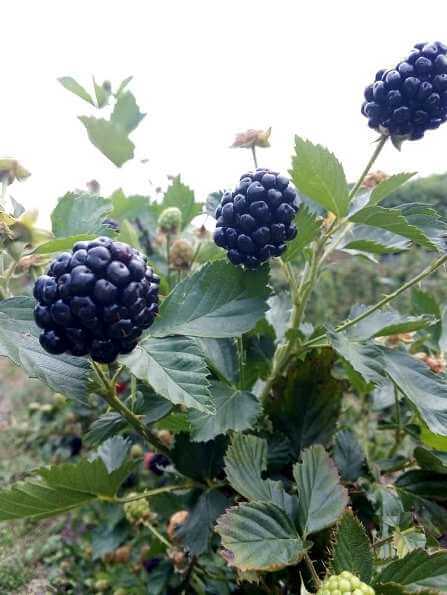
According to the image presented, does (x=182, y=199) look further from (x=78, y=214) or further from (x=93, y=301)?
(x=93, y=301)

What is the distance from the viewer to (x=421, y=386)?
68cm

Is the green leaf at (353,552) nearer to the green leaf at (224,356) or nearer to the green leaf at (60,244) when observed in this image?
the green leaf at (224,356)

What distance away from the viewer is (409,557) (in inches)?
20.1

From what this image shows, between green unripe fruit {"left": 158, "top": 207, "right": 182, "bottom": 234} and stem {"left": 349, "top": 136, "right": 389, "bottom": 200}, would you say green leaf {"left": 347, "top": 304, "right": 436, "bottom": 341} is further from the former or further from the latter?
green unripe fruit {"left": 158, "top": 207, "right": 182, "bottom": 234}

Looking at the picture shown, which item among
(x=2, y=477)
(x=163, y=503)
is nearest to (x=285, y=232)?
(x=163, y=503)

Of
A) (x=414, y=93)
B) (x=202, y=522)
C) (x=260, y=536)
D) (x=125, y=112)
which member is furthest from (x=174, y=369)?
(x=125, y=112)

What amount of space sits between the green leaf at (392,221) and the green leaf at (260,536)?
1.15 feet

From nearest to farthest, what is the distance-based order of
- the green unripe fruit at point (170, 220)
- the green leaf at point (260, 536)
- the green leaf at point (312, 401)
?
the green leaf at point (260, 536) → the green leaf at point (312, 401) → the green unripe fruit at point (170, 220)

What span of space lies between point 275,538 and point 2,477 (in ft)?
4.78

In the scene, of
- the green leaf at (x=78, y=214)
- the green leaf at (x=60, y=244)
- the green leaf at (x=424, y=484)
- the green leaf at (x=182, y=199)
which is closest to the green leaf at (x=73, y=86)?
the green leaf at (x=182, y=199)

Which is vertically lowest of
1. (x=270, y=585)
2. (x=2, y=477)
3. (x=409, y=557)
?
(x=2, y=477)

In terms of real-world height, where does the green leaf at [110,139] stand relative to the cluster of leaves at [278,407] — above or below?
above

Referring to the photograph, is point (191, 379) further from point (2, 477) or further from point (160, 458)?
point (2, 477)

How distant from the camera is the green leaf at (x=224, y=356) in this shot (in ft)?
2.52
